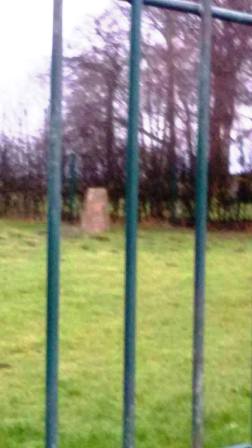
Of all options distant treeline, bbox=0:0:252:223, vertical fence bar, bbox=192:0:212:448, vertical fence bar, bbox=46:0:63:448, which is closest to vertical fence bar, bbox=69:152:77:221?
distant treeline, bbox=0:0:252:223

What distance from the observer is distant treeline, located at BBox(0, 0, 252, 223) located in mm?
2574

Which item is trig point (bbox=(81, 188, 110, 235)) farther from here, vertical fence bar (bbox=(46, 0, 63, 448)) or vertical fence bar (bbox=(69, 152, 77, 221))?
vertical fence bar (bbox=(46, 0, 63, 448))

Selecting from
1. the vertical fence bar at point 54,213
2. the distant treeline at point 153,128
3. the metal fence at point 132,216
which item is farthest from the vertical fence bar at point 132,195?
the distant treeline at point 153,128

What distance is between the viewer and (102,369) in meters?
2.68

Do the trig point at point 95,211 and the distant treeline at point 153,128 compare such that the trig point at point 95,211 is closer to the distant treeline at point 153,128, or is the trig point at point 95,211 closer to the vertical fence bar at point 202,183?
the distant treeline at point 153,128

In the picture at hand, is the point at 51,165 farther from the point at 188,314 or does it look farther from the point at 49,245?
the point at 188,314

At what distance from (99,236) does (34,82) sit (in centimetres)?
38

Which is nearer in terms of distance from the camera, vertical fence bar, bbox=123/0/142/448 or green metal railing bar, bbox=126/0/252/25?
vertical fence bar, bbox=123/0/142/448

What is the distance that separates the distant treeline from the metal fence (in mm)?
275

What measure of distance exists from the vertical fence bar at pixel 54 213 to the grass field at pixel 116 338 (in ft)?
1.41

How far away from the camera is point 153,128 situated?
2.75 metres

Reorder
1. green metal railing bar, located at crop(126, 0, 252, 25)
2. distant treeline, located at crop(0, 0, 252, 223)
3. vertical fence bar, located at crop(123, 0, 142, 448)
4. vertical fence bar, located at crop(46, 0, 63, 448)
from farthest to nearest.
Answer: distant treeline, located at crop(0, 0, 252, 223)
green metal railing bar, located at crop(126, 0, 252, 25)
vertical fence bar, located at crop(123, 0, 142, 448)
vertical fence bar, located at crop(46, 0, 63, 448)

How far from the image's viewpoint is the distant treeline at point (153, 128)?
101 inches

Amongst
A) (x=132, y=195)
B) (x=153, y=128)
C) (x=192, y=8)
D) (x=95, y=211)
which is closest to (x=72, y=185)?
(x=95, y=211)
